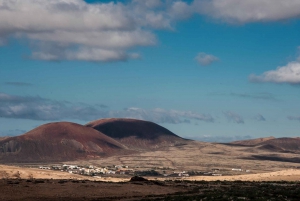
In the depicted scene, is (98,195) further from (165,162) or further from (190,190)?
(165,162)

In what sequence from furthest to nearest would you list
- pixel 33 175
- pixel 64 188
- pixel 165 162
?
1. pixel 165 162
2. pixel 33 175
3. pixel 64 188

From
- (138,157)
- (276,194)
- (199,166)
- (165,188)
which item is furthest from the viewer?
(138,157)

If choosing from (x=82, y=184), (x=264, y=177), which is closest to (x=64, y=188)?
(x=82, y=184)

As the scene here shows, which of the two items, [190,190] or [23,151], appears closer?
[190,190]

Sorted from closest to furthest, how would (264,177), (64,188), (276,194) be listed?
(276,194), (64,188), (264,177)

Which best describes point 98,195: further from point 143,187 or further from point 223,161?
point 223,161

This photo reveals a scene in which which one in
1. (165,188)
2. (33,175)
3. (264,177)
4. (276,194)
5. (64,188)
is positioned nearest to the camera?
(276,194)

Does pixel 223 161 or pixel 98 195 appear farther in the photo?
pixel 223 161

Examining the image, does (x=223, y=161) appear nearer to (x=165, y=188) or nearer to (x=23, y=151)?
(x=23, y=151)

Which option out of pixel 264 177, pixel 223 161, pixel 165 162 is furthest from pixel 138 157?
pixel 264 177
